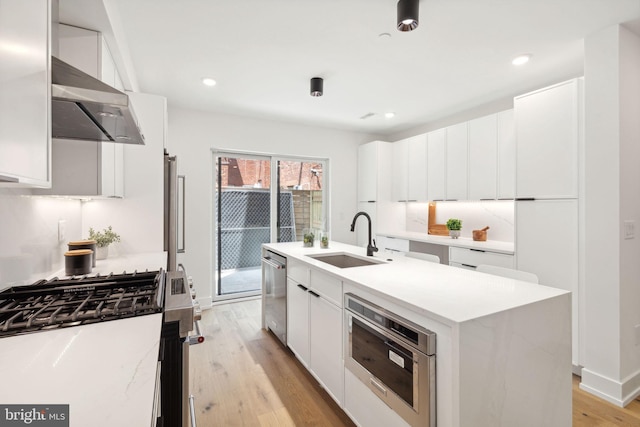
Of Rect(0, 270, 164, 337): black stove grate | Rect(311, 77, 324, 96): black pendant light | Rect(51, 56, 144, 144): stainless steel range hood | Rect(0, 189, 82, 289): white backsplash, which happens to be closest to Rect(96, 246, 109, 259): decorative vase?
Rect(0, 189, 82, 289): white backsplash

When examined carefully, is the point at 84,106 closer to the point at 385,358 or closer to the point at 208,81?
the point at 385,358

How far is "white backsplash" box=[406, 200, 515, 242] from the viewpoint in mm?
3641

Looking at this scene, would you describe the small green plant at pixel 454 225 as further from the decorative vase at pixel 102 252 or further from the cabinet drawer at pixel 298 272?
the decorative vase at pixel 102 252

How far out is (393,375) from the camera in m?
1.40

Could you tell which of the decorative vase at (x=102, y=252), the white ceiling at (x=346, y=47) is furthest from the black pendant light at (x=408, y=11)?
the decorative vase at (x=102, y=252)

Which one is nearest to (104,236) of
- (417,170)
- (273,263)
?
(273,263)

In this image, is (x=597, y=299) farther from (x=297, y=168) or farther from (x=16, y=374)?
(x=297, y=168)

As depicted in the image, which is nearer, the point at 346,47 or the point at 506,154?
the point at 346,47

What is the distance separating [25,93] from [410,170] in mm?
4308

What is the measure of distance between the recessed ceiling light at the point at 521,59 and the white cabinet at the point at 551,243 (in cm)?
122

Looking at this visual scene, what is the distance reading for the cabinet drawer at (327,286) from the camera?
188cm

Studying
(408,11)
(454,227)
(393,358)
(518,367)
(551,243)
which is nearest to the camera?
(518,367)

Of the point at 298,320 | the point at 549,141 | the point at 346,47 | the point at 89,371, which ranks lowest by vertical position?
the point at 298,320

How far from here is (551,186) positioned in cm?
259
